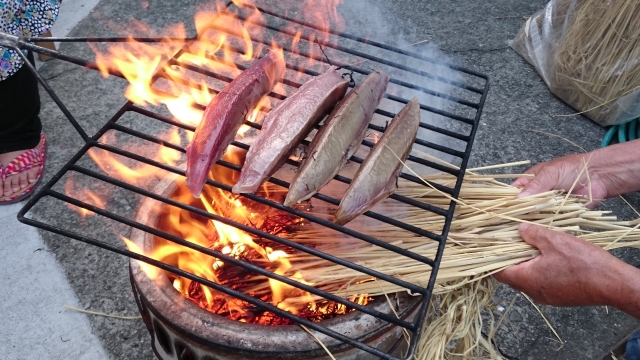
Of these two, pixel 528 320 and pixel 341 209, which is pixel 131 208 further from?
pixel 528 320

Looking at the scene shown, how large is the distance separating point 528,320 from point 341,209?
6.79ft

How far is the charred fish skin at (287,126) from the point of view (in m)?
2.06

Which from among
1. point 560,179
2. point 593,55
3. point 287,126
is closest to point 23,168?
point 287,126

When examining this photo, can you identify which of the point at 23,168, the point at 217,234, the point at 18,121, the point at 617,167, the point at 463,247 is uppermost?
the point at 617,167

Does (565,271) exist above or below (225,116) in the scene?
below

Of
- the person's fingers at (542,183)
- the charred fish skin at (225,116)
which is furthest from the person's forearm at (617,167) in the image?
the charred fish skin at (225,116)

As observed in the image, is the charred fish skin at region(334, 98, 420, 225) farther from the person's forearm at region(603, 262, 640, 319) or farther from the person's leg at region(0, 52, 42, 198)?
the person's leg at region(0, 52, 42, 198)

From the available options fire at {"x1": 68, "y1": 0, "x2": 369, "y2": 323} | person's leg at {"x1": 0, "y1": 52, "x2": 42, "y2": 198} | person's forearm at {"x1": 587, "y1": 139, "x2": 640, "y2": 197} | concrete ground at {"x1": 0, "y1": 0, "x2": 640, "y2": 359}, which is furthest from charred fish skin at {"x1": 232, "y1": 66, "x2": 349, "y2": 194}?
person's leg at {"x1": 0, "y1": 52, "x2": 42, "y2": 198}

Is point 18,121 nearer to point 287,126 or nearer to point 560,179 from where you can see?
point 287,126

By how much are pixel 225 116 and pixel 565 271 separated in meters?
1.39

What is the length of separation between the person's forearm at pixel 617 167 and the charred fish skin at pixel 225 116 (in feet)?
5.06

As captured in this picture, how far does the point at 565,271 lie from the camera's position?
2033 millimetres

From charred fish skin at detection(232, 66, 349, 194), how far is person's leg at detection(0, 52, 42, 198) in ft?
8.02

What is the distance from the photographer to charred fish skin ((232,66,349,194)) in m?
2.06
